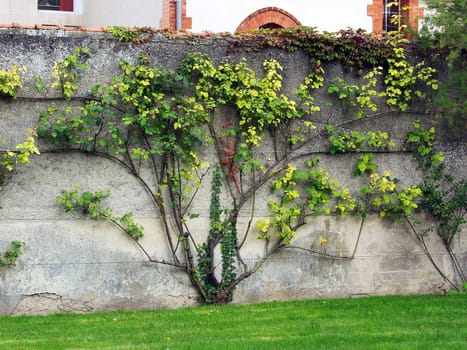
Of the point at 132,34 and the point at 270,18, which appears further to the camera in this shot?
the point at 270,18

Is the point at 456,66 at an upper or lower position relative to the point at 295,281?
upper

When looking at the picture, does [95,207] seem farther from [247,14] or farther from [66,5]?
[66,5]

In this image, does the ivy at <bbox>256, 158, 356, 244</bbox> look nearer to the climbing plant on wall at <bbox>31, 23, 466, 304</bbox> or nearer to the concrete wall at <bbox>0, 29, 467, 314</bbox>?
the climbing plant on wall at <bbox>31, 23, 466, 304</bbox>

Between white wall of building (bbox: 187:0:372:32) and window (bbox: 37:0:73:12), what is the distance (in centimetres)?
513

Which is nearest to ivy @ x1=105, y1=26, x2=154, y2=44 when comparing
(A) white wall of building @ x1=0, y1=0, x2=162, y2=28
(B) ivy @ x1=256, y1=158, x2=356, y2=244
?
(B) ivy @ x1=256, y1=158, x2=356, y2=244

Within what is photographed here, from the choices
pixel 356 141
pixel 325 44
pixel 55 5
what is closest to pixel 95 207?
pixel 356 141

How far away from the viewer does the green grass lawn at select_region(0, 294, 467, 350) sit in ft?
23.6

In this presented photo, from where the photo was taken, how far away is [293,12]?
17.0m

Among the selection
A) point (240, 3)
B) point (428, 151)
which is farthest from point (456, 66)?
point (240, 3)

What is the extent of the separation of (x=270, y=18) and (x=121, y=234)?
29.3 ft

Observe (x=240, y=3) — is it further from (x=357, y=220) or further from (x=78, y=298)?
(x=78, y=298)

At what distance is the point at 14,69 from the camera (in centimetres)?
844

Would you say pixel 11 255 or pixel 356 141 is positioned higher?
pixel 356 141

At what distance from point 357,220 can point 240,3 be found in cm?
812
